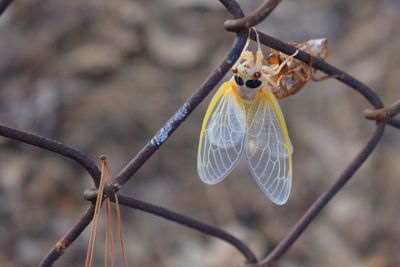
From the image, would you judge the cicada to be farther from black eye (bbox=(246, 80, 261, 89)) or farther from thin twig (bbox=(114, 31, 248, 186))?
thin twig (bbox=(114, 31, 248, 186))

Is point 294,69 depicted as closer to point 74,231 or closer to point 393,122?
point 393,122

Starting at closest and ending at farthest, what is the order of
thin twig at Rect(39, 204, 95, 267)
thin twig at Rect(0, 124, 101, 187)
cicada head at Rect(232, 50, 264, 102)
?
thin twig at Rect(0, 124, 101, 187)
thin twig at Rect(39, 204, 95, 267)
cicada head at Rect(232, 50, 264, 102)

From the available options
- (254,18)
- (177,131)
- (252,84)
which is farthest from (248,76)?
(177,131)

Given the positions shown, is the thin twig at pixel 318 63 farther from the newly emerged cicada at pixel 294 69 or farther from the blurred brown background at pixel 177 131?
the blurred brown background at pixel 177 131

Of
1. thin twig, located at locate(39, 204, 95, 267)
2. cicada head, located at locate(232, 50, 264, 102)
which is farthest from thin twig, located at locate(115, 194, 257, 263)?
cicada head, located at locate(232, 50, 264, 102)

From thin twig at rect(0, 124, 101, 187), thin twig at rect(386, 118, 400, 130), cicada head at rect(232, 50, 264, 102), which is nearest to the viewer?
thin twig at rect(0, 124, 101, 187)
